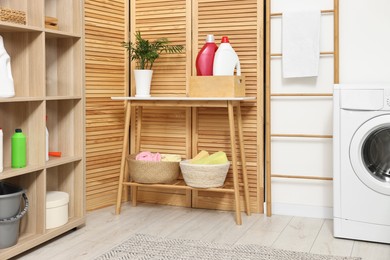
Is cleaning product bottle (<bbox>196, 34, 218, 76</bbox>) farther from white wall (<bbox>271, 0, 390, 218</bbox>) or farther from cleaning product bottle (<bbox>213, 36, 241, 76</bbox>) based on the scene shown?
white wall (<bbox>271, 0, 390, 218</bbox>)

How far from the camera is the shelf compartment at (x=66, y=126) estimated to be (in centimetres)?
286

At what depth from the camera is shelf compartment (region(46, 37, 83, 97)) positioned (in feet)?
9.30

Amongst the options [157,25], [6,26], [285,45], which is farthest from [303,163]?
[6,26]

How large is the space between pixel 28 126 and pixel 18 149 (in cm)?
16

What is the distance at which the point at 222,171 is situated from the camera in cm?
304

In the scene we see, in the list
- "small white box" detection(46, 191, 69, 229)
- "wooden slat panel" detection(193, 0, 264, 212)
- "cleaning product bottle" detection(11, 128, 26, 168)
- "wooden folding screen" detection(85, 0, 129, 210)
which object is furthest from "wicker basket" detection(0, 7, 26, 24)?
"wooden slat panel" detection(193, 0, 264, 212)

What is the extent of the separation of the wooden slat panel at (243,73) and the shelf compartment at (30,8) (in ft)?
3.92

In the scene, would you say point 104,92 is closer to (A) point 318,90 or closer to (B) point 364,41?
(A) point 318,90

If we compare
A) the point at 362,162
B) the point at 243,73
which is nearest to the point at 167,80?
the point at 243,73

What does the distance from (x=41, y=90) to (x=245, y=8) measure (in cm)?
149

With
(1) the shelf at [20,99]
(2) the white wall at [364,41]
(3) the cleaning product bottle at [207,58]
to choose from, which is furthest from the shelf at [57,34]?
(2) the white wall at [364,41]

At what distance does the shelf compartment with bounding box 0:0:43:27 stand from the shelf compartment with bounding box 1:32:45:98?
0.06 metres

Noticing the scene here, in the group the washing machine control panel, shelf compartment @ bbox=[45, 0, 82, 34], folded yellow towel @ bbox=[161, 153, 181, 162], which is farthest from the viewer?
folded yellow towel @ bbox=[161, 153, 181, 162]

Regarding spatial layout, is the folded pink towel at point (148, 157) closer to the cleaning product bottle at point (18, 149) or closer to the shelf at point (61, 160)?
the shelf at point (61, 160)
